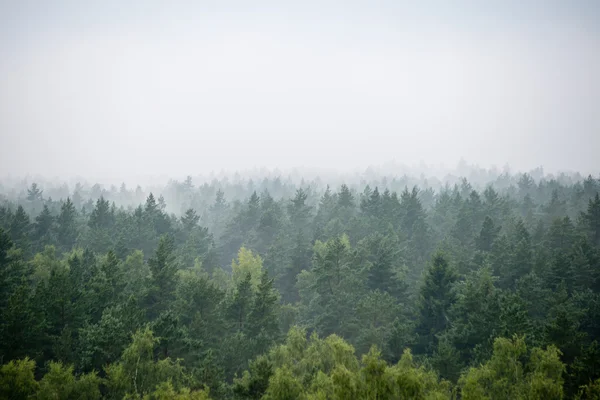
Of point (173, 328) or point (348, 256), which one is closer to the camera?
point (173, 328)

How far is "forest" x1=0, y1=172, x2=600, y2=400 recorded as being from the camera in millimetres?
19078

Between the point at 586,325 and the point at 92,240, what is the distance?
6736 centimetres

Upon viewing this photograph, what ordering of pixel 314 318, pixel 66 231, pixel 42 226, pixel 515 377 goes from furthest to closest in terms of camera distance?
pixel 42 226 → pixel 66 231 → pixel 314 318 → pixel 515 377

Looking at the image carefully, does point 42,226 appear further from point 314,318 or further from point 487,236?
point 487,236

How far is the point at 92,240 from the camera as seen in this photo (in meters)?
59.1

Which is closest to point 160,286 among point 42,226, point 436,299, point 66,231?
point 436,299

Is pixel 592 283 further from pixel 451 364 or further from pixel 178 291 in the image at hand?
pixel 178 291

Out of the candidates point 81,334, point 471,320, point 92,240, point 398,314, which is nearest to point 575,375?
point 471,320

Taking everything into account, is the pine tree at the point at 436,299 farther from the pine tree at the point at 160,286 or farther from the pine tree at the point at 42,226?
the pine tree at the point at 42,226

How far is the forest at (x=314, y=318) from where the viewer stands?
1908 cm

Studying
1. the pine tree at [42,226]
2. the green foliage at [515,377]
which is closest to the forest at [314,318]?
the green foliage at [515,377]

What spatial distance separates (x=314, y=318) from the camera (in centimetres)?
3878

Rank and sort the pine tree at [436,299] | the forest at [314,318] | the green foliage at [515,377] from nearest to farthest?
the green foliage at [515,377]
the forest at [314,318]
the pine tree at [436,299]

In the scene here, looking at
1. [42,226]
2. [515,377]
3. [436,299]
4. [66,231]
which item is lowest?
[66,231]
